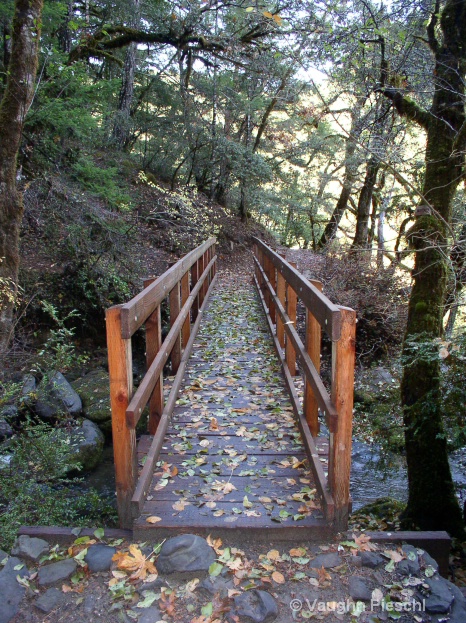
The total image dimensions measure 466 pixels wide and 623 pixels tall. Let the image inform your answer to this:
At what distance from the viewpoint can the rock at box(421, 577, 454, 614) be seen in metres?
2.43

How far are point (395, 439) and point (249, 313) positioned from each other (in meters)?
4.15

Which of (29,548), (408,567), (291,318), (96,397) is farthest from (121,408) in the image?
(96,397)

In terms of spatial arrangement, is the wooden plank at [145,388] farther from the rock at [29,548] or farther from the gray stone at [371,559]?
the gray stone at [371,559]

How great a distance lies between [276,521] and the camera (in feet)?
9.76

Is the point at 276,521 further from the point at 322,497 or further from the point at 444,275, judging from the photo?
the point at 444,275

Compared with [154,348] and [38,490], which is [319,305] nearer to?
[154,348]

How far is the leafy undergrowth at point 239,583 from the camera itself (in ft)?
7.88

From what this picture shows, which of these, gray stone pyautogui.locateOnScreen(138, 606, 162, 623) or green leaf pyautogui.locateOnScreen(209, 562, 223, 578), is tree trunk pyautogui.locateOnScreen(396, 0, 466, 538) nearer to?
green leaf pyautogui.locateOnScreen(209, 562, 223, 578)

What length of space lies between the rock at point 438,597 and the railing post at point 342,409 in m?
0.57

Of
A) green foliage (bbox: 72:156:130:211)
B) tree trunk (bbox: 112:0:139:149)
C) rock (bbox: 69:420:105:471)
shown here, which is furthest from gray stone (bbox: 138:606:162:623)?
tree trunk (bbox: 112:0:139:149)

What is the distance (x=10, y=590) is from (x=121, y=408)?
108 cm

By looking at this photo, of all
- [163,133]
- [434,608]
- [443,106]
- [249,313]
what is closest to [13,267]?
[249,313]

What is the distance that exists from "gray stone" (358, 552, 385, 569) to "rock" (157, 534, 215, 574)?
0.86 m

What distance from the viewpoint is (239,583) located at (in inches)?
101
